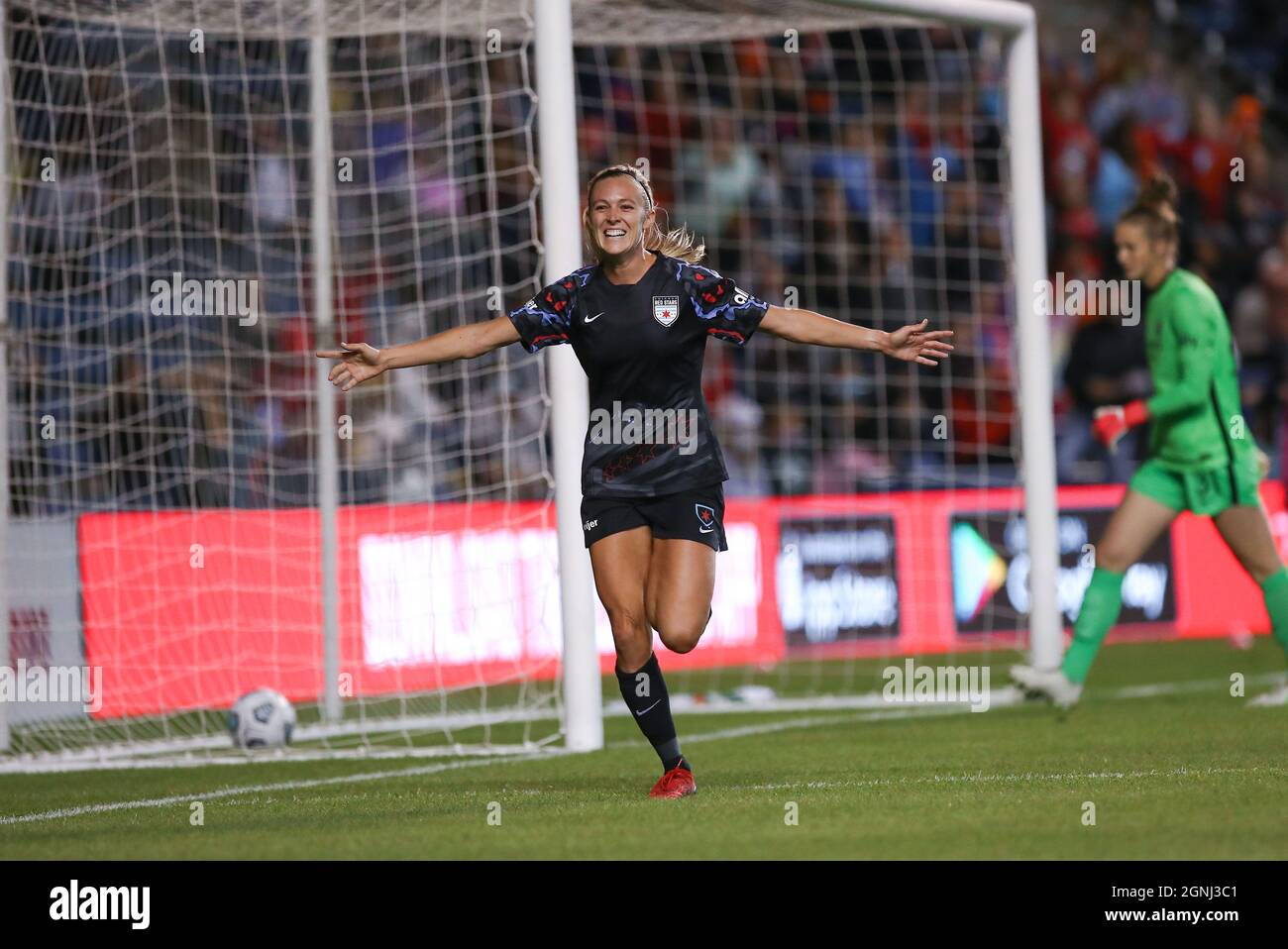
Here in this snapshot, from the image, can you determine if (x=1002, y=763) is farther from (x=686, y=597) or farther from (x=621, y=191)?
(x=621, y=191)

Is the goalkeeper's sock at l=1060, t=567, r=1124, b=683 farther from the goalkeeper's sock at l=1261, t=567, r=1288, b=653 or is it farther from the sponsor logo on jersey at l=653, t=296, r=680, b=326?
the sponsor logo on jersey at l=653, t=296, r=680, b=326

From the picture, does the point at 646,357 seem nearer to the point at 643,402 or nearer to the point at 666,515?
the point at 643,402

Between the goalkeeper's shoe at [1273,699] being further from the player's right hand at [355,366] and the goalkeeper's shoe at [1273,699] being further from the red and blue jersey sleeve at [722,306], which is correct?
the player's right hand at [355,366]

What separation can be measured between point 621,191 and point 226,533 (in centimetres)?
552

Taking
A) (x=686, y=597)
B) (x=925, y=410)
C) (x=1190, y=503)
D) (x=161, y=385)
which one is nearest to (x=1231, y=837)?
(x=686, y=597)

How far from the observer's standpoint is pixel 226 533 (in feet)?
37.9

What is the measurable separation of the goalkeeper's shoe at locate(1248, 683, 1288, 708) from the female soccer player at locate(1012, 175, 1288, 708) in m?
0.40

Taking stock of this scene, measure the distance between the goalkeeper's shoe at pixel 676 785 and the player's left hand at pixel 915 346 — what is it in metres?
1.59

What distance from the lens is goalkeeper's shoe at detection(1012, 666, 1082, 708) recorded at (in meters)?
9.83

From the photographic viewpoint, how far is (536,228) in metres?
10.2

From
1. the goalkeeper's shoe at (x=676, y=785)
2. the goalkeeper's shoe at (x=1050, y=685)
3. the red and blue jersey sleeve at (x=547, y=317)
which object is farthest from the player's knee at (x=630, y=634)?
the goalkeeper's shoe at (x=1050, y=685)

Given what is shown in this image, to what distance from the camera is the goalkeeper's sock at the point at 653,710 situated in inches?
269

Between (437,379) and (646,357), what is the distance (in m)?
6.13

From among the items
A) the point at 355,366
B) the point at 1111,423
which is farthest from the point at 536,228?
the point at 355,366
